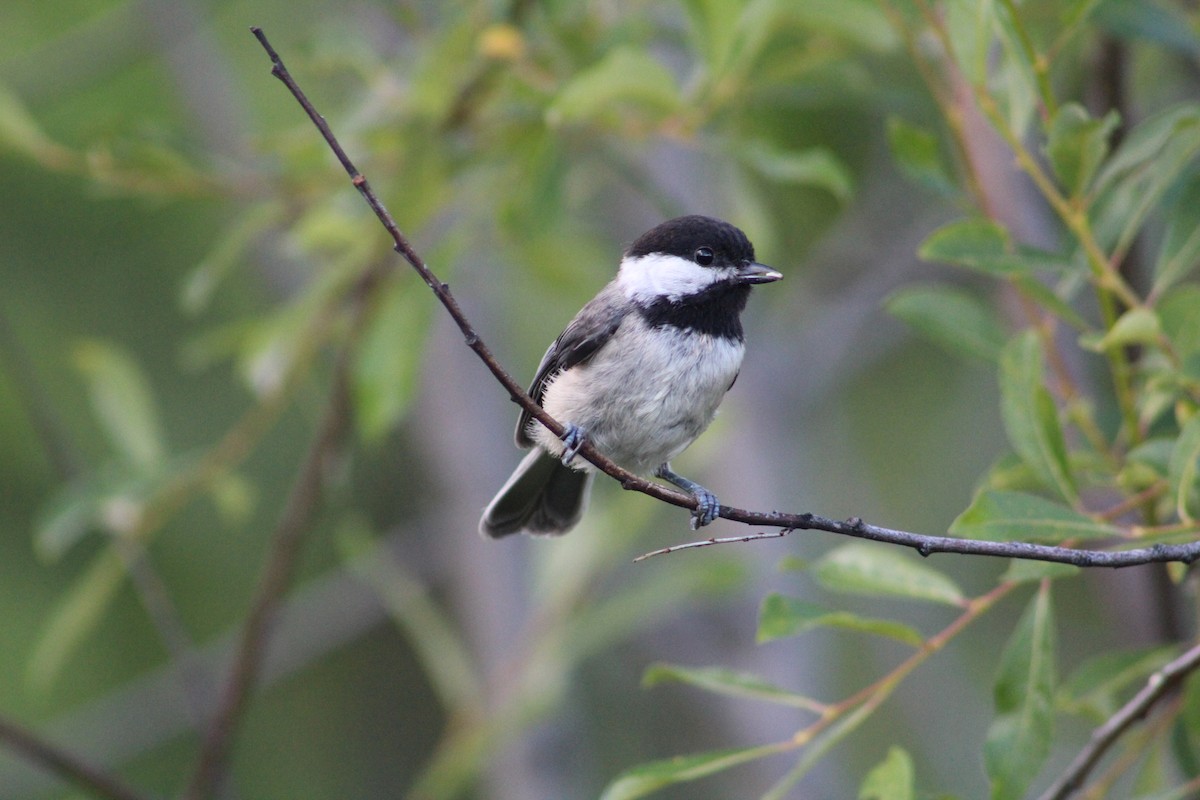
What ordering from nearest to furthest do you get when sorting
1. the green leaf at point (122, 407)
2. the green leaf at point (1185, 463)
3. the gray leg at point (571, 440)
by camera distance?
the green leaf at point (1185, 463) → the gray leg at point (571, 440) → the green leaf at point (122, 407)

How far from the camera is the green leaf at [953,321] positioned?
232cm

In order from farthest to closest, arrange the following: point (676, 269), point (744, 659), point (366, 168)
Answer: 1. point (744, 659)
2. point (366, 168)
3. point (676, 269)

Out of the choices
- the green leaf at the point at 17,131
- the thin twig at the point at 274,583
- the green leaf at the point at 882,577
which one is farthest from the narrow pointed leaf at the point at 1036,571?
the green leaf at the point at 17,131

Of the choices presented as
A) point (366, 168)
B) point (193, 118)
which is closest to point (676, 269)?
point (366, 168)

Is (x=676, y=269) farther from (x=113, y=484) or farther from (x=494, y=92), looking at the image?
(x=113, y=484)

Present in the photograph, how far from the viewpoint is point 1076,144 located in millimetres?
1948

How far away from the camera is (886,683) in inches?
80.5

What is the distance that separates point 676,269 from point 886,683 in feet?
4.11

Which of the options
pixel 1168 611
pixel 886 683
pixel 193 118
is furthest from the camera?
pixel 193 118

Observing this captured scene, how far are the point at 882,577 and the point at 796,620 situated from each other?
0.68ft

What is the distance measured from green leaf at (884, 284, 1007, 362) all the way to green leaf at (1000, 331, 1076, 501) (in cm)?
28

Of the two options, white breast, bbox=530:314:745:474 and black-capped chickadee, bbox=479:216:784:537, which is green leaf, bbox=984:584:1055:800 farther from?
white breast, bbox=530:314:745:474

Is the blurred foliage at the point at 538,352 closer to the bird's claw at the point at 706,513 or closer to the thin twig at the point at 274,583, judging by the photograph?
the thin twig at the point at 274,583

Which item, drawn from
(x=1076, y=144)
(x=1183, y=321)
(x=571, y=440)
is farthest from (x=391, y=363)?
(x=1183, y=321)
